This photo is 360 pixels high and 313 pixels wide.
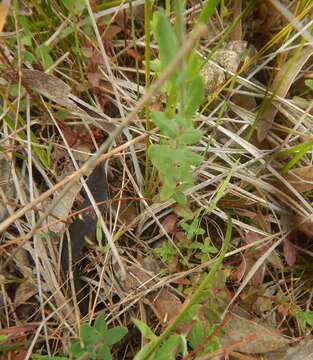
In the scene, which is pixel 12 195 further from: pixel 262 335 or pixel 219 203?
pixel 262 335

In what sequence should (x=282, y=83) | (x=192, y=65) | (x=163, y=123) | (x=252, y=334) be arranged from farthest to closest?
(x=282, y=83)
(x=252, y=334)
(x=163, y=123)
(x=192, y=65)

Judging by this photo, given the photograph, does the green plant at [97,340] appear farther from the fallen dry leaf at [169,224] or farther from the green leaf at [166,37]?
the green leaf at [166,37]

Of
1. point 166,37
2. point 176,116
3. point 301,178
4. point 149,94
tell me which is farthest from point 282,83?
point 149,94

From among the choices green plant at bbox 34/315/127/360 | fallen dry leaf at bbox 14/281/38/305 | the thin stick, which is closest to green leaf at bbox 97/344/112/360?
green plant at bbox 34/315/127/360

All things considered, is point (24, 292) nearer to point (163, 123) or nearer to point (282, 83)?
point (163, 123)

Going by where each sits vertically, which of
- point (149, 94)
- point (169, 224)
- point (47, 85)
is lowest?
point (169, 224)

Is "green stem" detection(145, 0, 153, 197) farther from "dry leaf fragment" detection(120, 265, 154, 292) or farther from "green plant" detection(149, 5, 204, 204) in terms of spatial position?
"dry leaf fragment" detection(120, 265, 154, 292)


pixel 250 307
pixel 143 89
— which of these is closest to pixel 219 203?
pixel 250 307
